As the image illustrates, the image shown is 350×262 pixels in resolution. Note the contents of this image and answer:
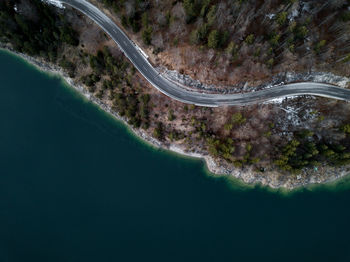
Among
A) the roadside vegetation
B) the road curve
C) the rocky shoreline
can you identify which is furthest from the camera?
the rocky shoreline

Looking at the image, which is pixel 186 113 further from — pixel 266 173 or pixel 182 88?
pixel 266 173

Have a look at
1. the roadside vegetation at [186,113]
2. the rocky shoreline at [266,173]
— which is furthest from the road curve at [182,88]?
the rocky shoreline at [266,173]

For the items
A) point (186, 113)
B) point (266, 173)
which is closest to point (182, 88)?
point (186, 113)

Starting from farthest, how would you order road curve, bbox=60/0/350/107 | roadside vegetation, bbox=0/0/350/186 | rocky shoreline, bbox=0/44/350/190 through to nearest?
rocky shoreline, bbox=0/44/350/190
road curve, bbox=60/0/350/107
roadside vegetation, bbox=0/0/350/186

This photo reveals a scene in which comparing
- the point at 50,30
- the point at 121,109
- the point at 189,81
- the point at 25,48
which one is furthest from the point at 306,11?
the point at 25,48

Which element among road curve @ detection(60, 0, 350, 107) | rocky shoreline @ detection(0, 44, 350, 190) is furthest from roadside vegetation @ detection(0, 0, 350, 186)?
road curve @ detection(60, 0, 350, 107)

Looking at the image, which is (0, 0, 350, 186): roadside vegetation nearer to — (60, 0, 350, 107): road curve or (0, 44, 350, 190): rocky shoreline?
(0, 44, 350, 190): rocky shoreline

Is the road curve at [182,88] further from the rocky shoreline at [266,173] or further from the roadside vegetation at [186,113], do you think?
the rocky shoreline at [266,173]

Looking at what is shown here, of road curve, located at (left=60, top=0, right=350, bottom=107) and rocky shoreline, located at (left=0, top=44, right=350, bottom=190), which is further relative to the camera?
rocky shoreline, located at (left=0, top=44, right=350, bottom=190)

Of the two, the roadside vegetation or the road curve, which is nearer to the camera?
the roadside vegetation

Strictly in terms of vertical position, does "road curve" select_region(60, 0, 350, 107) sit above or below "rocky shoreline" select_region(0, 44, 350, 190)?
above
